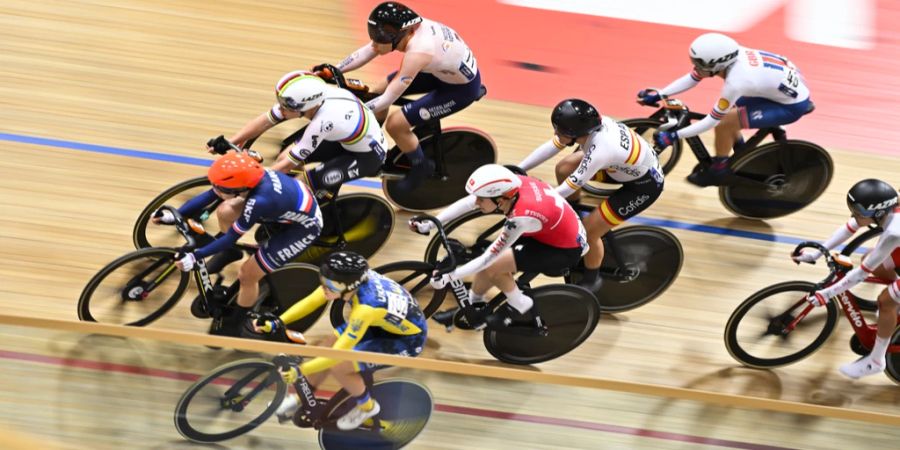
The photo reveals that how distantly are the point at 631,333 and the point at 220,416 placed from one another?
2.83 meters

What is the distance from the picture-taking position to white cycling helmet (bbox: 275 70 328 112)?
513cm

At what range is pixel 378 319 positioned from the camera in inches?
169

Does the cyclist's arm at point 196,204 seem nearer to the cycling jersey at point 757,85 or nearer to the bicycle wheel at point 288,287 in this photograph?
the bicycle wheel at point 288,287

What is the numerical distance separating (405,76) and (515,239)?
1.46 m

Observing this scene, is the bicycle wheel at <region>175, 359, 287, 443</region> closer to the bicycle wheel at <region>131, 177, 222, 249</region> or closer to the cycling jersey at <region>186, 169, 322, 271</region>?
the cycling jersey at <region>186, 169, 322, 271</region>

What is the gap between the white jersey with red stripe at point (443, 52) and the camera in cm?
572

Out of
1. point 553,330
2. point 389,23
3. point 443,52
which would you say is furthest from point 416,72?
point 553,330

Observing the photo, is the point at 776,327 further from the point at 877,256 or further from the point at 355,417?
the point at 355,417

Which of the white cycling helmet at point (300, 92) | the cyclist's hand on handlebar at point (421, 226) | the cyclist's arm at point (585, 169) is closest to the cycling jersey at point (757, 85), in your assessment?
the cyclist's arm at point (585, 169)

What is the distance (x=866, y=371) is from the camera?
540cm

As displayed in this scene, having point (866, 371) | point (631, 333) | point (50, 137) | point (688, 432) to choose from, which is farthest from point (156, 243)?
point (866, 371)

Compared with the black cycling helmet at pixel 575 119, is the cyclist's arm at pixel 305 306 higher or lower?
lower

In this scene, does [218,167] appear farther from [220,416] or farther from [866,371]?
[866,371]

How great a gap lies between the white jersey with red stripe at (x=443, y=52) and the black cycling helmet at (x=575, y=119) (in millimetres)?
986
